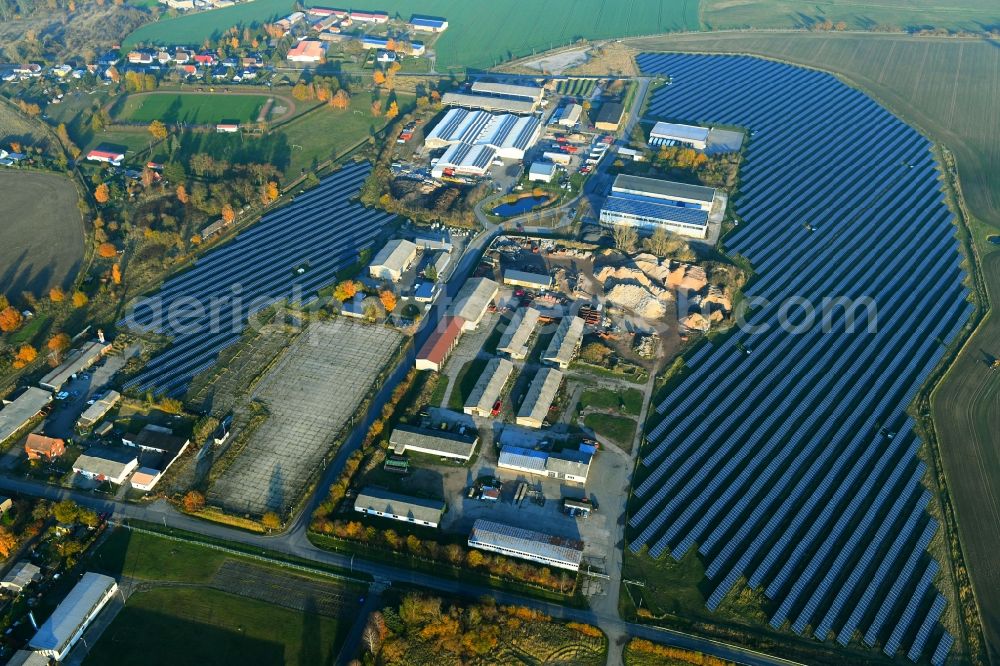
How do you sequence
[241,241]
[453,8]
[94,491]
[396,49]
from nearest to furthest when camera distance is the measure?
[94,491] → [241,241] → [396,49] → [453,8]

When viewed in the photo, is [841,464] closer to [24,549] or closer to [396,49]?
[24,549]

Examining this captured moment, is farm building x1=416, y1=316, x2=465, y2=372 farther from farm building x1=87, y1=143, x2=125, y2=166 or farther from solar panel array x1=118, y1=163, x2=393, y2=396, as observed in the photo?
farm building x1=87, y1=143, x2=125, y2=166

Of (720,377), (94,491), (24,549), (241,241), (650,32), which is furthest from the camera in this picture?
(650,32)

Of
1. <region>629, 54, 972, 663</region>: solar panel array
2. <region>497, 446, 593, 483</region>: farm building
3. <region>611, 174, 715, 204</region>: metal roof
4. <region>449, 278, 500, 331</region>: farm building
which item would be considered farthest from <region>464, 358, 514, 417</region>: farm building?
<region>611, 174, 715, 204</region>: metal roof

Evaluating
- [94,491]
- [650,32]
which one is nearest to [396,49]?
[650,32]

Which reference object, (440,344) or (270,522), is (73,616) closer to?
(270,522)

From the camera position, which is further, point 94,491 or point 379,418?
point 379,418

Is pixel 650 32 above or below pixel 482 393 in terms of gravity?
above

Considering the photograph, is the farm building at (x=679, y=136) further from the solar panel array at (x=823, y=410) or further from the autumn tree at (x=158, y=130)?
the autumn tree at (x=158, y=130)
